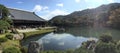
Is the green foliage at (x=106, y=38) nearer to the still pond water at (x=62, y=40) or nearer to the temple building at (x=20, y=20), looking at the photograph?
the still pond water at (x=62, y=40)

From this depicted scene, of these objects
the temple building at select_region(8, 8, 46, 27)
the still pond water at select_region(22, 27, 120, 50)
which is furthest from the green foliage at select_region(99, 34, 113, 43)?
the temple building at select_region(8, 8, 46, 27)

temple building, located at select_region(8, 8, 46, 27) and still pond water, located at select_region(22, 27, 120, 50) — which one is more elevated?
temple building, located at select_region(8, 8, 46, 27)

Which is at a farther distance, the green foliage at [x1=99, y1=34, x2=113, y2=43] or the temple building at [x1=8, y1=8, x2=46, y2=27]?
the temple building at [x1=8, y1=8, x2=46, y2=27]

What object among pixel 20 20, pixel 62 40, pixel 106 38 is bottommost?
pixel 62 40

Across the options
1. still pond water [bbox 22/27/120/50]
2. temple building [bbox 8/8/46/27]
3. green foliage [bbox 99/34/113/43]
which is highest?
temple building [bbox 8/8/46/27]

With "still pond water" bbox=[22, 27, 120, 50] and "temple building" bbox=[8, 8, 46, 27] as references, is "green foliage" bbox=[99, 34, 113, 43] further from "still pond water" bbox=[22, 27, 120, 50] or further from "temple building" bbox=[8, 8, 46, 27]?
"temple building" bbox=[8, 8, 46, 27]

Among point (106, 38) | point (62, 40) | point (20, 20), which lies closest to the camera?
point (106, 38)

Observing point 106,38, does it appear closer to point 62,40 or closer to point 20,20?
point 62,40

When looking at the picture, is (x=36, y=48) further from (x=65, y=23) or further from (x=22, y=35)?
(x=65, y=23)

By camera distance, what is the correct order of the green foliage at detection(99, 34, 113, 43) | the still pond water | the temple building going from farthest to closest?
the temple building → the still pond water → the green foliage at detection(99, 34, 113, 43)

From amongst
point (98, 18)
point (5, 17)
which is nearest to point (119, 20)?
point (98, 18)

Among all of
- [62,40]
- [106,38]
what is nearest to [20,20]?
[62,40]

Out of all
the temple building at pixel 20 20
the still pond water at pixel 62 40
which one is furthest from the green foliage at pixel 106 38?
the temple building at pixel 20 20

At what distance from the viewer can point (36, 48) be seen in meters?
10.7
